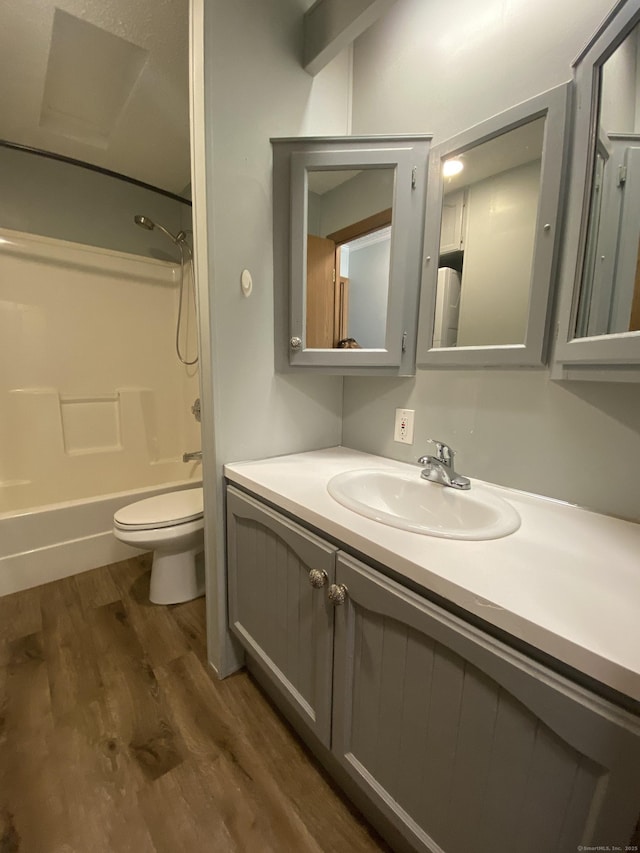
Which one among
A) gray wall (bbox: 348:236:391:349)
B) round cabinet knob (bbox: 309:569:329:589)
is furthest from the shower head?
round cabinet knob (bbox: 309:569:329:589)

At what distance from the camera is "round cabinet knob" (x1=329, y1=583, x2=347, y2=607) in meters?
0.78

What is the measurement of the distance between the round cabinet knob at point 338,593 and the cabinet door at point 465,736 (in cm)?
1

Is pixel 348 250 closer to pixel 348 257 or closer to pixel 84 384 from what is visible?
pixel 348 257

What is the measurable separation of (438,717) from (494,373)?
2.85 feet

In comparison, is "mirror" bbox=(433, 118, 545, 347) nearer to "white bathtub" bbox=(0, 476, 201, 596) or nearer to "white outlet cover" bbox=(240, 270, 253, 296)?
"white outlet cover" bbox=(240, 270, 253, 296)

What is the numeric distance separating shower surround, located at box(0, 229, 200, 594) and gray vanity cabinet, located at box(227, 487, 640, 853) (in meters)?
1.59

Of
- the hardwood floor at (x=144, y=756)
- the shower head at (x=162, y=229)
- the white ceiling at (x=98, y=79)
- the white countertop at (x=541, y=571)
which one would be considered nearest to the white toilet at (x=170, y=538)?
the hardwood floor at (x=144, y=756)

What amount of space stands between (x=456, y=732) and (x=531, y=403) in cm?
79

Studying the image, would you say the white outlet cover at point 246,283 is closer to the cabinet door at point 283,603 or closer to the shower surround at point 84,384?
the cabinet door at point 283,603

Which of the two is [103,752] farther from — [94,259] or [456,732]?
[94,259]

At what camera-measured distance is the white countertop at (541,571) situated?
45 cm

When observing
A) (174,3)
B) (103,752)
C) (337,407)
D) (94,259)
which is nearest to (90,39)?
(174,3)

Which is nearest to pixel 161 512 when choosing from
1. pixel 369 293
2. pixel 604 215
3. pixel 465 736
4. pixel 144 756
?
pixel 144 756

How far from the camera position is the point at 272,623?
1.07 m
